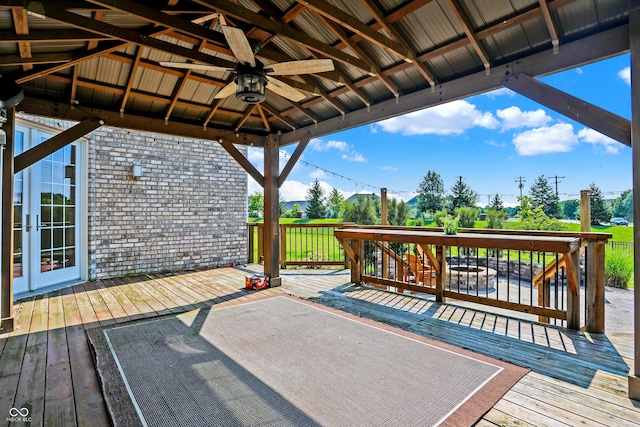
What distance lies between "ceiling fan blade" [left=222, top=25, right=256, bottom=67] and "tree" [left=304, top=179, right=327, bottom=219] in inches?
1035


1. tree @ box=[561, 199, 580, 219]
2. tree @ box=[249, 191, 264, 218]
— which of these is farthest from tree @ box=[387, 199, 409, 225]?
tree @ box=[561, 199, 580, 219]

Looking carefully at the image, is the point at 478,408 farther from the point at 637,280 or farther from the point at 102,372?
the point at 102,372

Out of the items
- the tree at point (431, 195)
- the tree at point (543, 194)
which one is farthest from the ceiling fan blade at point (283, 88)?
the tree at point (543, 194)

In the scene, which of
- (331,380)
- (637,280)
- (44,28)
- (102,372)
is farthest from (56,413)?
(637,280)

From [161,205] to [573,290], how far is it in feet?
22.4

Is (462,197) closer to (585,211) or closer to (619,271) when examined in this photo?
(619,271)

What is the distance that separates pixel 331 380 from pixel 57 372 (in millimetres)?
2136

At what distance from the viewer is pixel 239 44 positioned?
8.00 ft

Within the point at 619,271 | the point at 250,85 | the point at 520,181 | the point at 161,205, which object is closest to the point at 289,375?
the point at 250,85

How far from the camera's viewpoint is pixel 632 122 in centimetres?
226

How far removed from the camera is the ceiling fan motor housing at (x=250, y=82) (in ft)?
9.46

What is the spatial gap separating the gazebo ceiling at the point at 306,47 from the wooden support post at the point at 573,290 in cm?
186

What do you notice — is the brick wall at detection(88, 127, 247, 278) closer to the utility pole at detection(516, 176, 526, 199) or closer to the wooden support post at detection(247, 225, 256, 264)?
the wooden support post at detection(247, 225, 256, 264)

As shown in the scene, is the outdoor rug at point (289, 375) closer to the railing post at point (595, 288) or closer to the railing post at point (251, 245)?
the railing post at point (595, 288)
